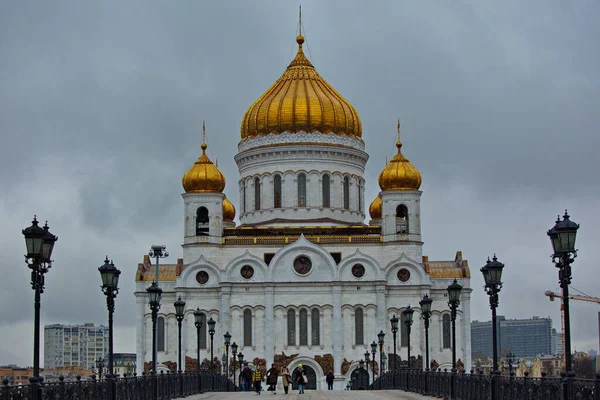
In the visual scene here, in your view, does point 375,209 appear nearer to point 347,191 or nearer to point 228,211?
point 347,191

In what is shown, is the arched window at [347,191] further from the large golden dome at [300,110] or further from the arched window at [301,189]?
the large golden dome at [300,110]

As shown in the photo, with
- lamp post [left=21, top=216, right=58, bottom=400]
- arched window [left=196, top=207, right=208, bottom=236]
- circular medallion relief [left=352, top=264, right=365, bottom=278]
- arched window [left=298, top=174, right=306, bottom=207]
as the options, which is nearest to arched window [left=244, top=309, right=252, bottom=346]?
arched window [left=196, top=207, right=208, bottom=236]

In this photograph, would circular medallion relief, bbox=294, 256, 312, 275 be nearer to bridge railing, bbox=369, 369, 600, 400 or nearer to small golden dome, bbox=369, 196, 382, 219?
small golden dome, bbox=369, 196, 382, 219

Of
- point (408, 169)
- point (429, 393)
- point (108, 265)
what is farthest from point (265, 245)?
point (108, 265)

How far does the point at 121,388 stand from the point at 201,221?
45.6 meters

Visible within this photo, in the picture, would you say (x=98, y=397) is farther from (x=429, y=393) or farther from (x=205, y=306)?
(x=205, y=306)

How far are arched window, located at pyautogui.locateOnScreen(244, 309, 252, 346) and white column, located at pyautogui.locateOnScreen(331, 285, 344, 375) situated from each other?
4.59 metres

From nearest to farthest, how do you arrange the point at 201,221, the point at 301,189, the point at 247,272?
the point at 247,272
the point at 201,221
the point at 301,189

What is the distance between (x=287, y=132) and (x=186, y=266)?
1033 cm

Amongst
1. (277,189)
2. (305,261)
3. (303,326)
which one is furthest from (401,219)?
(303,326)

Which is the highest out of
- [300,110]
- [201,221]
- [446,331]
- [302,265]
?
[300,110]

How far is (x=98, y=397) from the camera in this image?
81.4ft

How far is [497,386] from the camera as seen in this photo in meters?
25.7

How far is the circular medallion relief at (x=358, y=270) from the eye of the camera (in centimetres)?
7000
